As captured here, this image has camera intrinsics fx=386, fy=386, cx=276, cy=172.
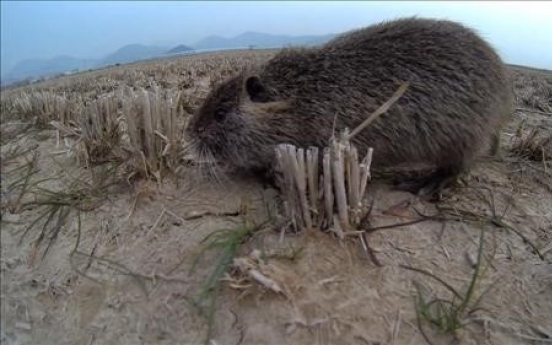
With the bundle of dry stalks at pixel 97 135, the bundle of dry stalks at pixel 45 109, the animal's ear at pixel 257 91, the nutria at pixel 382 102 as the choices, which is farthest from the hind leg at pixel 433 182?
the bundle of dry stalks at pixel 45 109

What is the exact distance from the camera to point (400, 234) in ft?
6.47

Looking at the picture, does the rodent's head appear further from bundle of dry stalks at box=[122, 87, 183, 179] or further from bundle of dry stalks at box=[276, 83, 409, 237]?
bundle of dry stalks at box=[276, 83, 409, 237]

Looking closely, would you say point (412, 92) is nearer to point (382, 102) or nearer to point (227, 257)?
point (382, 102)

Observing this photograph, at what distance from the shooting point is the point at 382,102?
2357mm

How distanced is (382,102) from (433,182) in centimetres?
64

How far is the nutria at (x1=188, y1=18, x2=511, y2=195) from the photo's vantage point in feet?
7.74

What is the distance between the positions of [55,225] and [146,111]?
0.81 meters

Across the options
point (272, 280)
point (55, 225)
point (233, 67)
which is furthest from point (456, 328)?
point (233, 67)

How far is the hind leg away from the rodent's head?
0.93 metres

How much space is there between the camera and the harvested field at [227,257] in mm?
1505

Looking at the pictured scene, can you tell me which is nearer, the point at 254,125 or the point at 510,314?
the point at 510,314

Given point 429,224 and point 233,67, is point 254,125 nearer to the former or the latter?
point 429,224

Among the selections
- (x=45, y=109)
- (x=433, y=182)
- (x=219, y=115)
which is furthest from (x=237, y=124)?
(x=45, y=109)

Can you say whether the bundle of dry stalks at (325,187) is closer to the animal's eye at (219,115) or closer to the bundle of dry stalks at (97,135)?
the animal's eye at (219,115)
